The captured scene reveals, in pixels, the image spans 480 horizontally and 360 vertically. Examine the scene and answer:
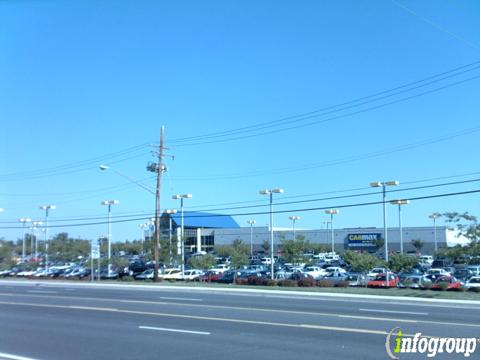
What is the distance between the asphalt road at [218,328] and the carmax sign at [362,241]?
68.2m

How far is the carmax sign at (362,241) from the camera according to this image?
88.7 metres

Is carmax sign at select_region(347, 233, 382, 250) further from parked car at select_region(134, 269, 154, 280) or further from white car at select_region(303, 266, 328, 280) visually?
parked car at select_region(134, 269, 154, 280)

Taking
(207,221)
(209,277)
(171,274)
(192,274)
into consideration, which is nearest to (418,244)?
(207,221)

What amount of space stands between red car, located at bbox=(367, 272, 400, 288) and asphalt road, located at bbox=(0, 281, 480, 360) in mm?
16336

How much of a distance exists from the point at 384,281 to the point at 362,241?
170 ft

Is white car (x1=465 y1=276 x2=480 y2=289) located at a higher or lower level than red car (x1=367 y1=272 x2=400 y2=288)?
higher

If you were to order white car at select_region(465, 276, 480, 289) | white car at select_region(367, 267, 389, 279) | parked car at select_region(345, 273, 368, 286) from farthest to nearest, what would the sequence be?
white car at select_region(367, 267, 389, 279) < parked car at select_region(345, 273, 368, 286) < white car at select_region(465, 276, 480, 289)

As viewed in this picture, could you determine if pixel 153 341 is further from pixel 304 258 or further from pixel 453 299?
pixel 304 258

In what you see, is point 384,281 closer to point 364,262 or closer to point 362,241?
point 364,262

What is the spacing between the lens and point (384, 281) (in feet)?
133

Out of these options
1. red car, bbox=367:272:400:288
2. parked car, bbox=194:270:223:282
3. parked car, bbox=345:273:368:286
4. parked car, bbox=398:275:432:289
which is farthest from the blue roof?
parked car, bbox=398:275:432:289

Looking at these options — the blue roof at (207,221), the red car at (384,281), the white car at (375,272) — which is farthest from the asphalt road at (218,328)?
the blue roof at (207,221)

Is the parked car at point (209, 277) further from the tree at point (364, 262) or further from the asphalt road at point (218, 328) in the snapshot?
the asphalt road at point (218, 328)

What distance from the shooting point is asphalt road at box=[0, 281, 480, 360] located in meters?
10.9
